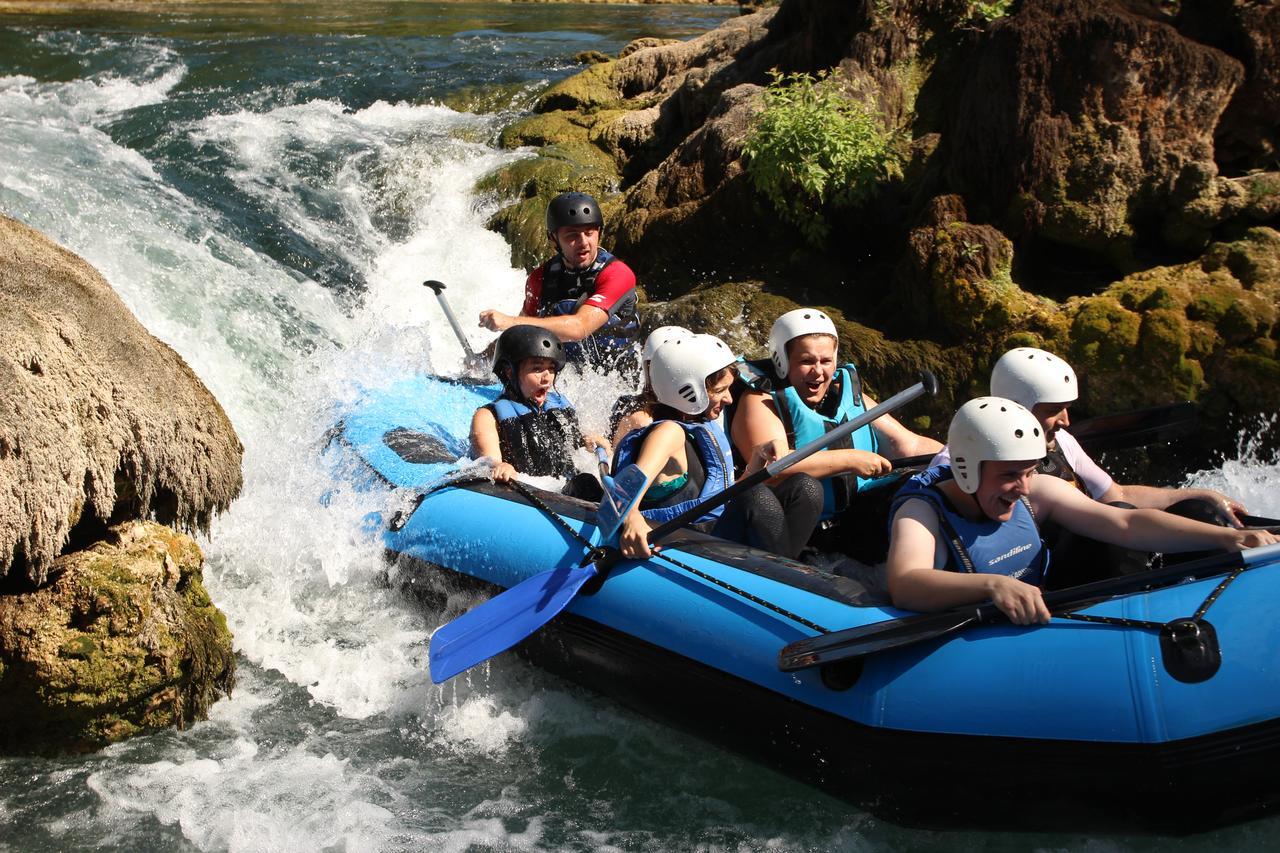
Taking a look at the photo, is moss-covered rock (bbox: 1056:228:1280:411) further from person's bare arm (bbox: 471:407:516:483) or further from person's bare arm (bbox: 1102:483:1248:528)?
person's bare arm (bbox: 471:407:516:483)

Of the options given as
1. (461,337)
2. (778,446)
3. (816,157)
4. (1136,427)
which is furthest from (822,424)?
(816,157)

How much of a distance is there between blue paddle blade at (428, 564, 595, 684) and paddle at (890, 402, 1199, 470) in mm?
1510

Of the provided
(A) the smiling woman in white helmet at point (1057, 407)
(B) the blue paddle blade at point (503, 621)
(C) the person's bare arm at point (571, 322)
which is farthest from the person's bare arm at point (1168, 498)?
(C) the person's bare arm at point (571, 322)

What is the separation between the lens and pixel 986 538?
3.74m

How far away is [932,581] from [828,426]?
1203 millimetres

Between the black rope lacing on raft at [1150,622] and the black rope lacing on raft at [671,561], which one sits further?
the black rope lacing on raft at [671,561]

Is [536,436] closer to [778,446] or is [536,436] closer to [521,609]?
[521,609]

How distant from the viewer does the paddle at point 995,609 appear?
349 centimetres

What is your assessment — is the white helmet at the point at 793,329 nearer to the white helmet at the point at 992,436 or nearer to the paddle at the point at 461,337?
the white helmet at the point at 992,436

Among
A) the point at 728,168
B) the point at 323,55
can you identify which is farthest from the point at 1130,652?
the point at 323,55

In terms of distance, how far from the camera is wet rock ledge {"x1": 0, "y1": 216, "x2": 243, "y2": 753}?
4.16m

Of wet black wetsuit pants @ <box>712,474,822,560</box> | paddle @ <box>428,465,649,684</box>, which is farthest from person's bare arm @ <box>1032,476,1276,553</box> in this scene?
paddle @ <box>428,465,649,684</box>

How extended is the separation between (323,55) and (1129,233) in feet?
39.1

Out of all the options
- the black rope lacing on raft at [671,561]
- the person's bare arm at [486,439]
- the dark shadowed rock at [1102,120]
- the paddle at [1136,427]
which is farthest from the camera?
the dark shadowed rock at [1102,120]
